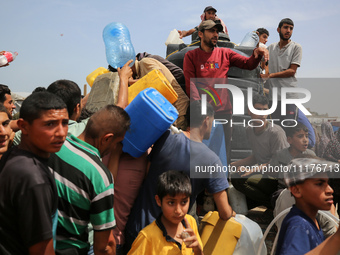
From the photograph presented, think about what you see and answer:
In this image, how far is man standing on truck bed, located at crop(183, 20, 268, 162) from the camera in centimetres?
496

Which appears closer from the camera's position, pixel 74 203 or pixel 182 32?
pixel 74 203

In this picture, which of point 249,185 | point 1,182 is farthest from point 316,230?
point 249,185

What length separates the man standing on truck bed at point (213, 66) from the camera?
496 cm

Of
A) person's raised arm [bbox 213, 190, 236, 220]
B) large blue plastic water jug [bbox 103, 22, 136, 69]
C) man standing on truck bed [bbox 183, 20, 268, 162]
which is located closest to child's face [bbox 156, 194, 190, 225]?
person's raised arm [bbox 213, 190, 236, 220]

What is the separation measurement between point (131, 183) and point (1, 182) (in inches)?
64.9

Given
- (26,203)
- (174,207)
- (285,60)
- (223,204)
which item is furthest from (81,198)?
(285,60)

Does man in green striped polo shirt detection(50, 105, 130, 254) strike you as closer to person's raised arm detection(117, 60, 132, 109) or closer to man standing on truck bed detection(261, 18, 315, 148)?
person's raised arm detection(117, 60, 132, 109)

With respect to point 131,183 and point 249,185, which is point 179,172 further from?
point 249,185

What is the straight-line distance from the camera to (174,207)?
292 cm

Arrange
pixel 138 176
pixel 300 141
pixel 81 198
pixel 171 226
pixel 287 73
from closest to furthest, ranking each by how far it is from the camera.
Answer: pixel 81 198 → pixel 171 226 → pixel 138 176 → pixel 300 141 → pixel 287 73

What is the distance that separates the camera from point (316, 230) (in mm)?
2129

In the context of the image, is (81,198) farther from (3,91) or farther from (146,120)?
(3,91)

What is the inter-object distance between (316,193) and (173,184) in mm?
1121

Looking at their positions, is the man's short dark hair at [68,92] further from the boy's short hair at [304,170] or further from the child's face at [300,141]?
the child's face at [300,141]
